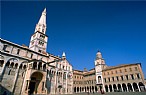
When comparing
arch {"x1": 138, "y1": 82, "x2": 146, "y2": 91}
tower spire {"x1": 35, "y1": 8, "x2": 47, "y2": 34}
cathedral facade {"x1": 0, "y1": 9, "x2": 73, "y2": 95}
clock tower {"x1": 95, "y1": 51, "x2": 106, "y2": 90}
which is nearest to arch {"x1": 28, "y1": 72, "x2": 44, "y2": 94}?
cathedral facade {"x1": 0, "y1": 9, "x2": 73, "y2": 95}

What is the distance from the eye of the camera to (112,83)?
4412 cm

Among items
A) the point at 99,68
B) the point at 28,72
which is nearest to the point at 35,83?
the point at 28,72

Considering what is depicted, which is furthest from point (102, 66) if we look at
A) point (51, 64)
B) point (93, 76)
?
point (51, 64)

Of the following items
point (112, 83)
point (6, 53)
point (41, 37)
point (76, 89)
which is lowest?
point (76, 89)

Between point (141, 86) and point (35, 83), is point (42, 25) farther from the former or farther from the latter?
point (141, 86)

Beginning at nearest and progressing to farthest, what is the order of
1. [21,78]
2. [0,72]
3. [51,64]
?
[0,72], [21,78], [51,64]

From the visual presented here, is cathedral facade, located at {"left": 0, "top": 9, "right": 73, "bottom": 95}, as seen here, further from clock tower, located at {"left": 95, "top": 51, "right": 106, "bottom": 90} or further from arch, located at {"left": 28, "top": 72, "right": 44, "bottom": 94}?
clock tower, located at {"left": 95, "top": 51, "right": 106, "bottom": 90}

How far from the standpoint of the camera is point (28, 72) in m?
26.2

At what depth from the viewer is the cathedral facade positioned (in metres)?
23.5

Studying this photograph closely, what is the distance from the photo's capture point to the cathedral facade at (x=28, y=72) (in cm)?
2346

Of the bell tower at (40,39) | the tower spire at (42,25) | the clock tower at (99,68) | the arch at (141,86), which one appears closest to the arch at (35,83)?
the bell tower at (40,39)

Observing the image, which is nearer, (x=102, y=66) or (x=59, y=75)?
(x=59, y=75)

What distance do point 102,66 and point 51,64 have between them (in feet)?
92.1

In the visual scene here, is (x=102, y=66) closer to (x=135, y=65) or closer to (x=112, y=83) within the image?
(x=112, y=83)
